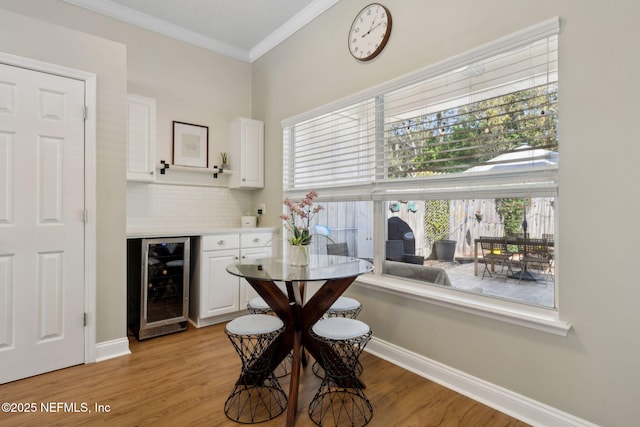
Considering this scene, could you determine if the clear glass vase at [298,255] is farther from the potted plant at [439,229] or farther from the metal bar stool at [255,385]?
the potted plant at [439,229]

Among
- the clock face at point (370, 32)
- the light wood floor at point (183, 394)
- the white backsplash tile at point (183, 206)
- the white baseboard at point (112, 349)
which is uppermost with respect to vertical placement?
the clock face at point (370, 32)

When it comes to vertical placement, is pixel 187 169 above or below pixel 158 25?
below

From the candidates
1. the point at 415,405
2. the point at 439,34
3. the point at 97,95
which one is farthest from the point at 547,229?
the point at 97,95

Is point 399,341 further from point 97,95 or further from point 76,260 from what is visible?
point 97,95

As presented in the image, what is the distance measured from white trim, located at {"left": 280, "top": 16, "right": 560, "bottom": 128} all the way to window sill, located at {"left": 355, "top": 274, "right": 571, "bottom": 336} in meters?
1.50

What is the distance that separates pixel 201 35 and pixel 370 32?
2143 mm

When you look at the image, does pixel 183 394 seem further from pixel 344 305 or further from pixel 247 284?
pixel 247 284

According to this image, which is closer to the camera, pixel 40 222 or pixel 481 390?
pixel 481 390

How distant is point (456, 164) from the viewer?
225cm

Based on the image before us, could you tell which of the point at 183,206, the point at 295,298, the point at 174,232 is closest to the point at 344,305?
the point at 295,298

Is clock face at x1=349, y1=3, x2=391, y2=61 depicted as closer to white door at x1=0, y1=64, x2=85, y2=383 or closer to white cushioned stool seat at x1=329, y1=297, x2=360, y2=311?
white cushioned stool seat at x1=329, y1=297, x2=360, y2=311

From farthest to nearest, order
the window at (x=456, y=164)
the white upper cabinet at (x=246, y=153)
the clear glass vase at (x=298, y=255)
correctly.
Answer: the white upper cabinet at (x=246, y=153) < the clear glass vase at (x=298, y=255) < the window at (x=456, y=164)

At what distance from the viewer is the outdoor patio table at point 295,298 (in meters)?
1.87

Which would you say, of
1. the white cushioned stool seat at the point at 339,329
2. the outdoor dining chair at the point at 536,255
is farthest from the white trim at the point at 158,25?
the outdoor dining chair at the point at 536,255
